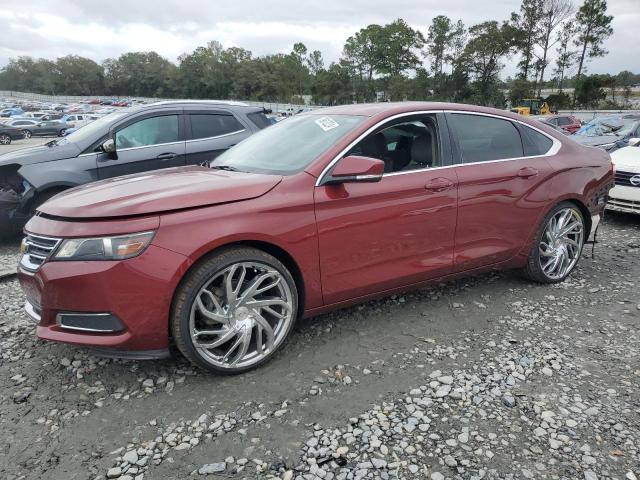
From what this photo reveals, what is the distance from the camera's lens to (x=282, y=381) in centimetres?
280

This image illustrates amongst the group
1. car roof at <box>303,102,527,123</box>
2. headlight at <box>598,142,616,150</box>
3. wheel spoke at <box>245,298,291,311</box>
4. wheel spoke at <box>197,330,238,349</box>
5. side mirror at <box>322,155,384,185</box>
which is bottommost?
wheel spoke at <box>197,330,238,349</box>

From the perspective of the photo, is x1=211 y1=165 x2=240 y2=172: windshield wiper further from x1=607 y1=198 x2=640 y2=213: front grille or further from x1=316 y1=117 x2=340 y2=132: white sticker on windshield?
x1=607 y1=198 x2=640 y2=213: front grille

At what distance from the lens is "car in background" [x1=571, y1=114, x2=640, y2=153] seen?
9.16m

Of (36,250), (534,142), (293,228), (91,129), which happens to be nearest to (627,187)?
(534,142)

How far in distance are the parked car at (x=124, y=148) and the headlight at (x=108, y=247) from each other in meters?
3.33

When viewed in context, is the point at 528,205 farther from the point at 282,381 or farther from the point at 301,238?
the point at 282,381

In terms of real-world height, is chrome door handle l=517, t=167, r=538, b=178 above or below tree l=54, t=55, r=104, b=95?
below

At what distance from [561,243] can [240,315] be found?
3.07 meters

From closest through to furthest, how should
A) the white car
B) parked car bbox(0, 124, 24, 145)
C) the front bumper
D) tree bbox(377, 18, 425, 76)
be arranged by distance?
1. the front bumper
2. the white car
3. parked car bbox(0, 124, 24, 145)
4. tree bbox(377, 18, 425, 76)

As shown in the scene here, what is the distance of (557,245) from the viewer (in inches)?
167

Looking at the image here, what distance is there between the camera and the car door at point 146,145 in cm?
562

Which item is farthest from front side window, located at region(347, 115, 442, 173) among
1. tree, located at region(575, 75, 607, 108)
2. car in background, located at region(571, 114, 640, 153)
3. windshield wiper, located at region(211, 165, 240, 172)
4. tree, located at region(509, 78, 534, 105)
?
tree, located at region(509, 78, 534, 105)

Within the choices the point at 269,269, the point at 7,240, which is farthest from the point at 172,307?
the point at 7,240

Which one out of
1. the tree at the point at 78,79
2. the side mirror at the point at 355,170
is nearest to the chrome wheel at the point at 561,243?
the side mirror at the point at 355,170
